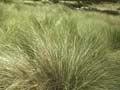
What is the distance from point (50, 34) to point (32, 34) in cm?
21

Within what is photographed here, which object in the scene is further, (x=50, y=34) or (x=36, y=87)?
(x=50, y=34)

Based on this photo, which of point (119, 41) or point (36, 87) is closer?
point (36, 87)

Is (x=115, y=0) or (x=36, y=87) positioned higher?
(x=36, y=87)

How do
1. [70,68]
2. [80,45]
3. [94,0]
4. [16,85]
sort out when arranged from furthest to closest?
[94,0]
[80,45]
[70,68]
[16,85]

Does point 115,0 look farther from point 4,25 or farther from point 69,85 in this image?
point 69,85

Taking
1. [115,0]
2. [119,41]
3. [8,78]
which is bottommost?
[115,0]

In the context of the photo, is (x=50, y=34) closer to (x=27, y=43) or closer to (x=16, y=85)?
(x=27, y=43)

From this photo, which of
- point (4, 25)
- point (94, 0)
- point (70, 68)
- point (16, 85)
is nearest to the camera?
point (16, 85)

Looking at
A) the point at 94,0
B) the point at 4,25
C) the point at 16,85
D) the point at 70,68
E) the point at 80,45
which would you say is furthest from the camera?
the point at 94,0

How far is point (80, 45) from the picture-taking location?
4004 millimetres

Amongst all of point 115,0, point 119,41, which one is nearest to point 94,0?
point 115,0

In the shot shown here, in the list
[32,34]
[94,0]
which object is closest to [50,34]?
[32,34]

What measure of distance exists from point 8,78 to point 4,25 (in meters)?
2.48

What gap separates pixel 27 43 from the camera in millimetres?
4164
